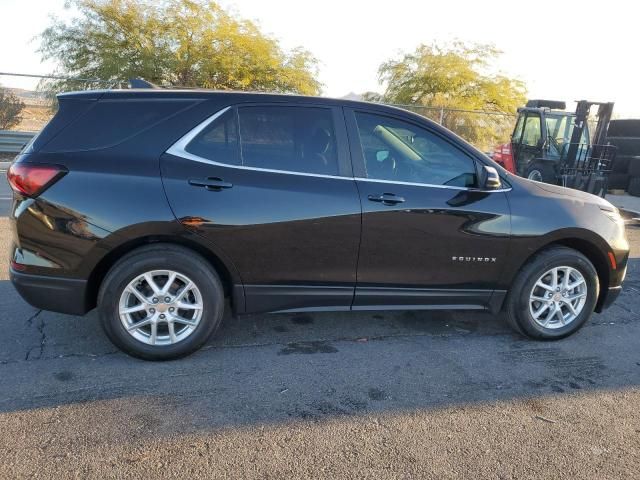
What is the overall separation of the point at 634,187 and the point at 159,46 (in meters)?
16.9

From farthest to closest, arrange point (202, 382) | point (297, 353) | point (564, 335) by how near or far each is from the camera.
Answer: point (564, 335) < point (297, 353) < point (202, 382)

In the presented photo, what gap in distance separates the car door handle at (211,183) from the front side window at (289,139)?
0.70 feet

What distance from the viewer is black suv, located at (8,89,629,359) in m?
3.17

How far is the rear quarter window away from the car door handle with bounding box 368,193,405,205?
1.39m

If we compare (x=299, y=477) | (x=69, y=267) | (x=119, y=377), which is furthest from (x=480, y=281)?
(x=69, y=267)

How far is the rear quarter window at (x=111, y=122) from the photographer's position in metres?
3.21

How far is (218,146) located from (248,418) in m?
1.74

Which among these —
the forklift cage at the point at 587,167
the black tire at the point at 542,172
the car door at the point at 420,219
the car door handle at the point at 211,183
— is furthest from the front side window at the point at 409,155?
the black tire at the point at 542,172

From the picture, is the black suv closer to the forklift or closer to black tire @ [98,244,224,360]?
black tire @ [98,244,224,360]

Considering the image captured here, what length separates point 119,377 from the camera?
316 centimetres

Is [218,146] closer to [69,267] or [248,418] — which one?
[69,267]

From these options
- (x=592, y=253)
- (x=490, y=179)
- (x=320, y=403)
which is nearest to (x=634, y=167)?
(x=592, y=253)

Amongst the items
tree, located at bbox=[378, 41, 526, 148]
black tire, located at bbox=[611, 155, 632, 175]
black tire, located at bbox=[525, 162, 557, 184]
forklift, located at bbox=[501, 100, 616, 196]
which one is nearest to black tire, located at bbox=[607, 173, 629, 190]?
black tire, located at bbox=[611, 155, 632, 175]

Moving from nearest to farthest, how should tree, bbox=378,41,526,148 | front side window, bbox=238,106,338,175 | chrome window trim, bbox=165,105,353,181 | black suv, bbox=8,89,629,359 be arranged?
black suv, bbox=8,89,629,359 < chrome window trim, bbox=165,105,353,181 < front side window, bbox=238,106,338,175 < tree, bbox=378,41,526,148
